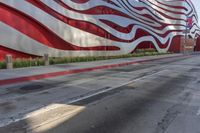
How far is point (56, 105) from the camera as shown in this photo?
794 centimetres

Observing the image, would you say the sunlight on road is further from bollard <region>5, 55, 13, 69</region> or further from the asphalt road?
bollard <region>5, 55, 13, 69</region>

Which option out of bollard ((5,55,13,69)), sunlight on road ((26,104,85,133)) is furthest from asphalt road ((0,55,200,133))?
bollard ((5,55,13,69))

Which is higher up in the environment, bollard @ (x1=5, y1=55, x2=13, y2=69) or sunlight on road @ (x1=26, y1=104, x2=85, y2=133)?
bollard @ (x1=5, y1=55, x2=13, y2=69)

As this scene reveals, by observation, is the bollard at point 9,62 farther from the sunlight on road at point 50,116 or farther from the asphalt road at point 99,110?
the sunlight on road at point 50,116

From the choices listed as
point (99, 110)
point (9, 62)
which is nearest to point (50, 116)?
point (99, 110)

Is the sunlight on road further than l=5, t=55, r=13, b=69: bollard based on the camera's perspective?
No

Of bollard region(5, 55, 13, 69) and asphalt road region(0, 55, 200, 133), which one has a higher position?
bollard region(5, 55, 13, 69)

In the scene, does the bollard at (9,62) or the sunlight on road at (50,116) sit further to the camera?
the bollard at (9,62)

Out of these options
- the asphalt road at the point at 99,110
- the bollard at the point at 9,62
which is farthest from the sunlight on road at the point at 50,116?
the bollard at the point at 9,62

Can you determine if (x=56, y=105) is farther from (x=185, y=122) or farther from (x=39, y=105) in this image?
(x=185, y=122)

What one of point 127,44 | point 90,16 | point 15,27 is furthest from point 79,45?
point 127,44

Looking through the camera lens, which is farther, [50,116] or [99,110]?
[99,110]

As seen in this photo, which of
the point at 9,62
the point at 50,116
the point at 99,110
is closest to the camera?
the point at 50,116

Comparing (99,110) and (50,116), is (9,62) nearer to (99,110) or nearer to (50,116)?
(99,110)
